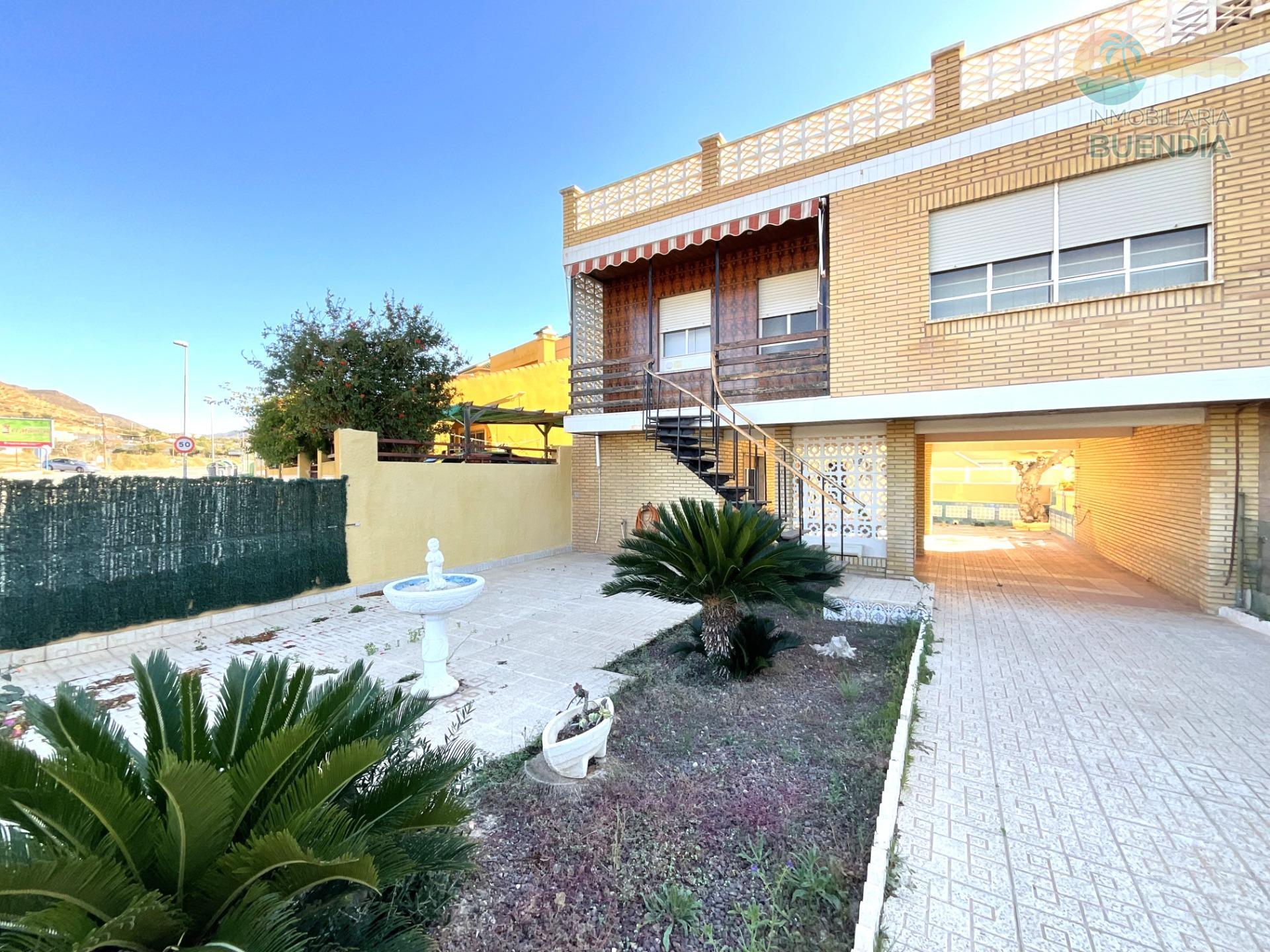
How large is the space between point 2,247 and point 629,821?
34.3m

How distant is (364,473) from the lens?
9.67m

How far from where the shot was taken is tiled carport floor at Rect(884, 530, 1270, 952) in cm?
252

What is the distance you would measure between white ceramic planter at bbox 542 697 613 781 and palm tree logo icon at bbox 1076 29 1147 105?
11559mm

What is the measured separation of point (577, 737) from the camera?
3.54 m

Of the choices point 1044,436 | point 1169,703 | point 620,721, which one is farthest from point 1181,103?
point 620,721

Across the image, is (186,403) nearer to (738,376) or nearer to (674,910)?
(738,376)

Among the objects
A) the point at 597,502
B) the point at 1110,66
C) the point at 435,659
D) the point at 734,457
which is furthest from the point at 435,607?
the point at 1110,66

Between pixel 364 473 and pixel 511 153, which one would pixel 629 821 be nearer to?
pixel 364 473

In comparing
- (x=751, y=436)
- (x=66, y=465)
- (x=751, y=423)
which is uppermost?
(x=751, y=423)

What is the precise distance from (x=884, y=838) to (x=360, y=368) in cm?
1290

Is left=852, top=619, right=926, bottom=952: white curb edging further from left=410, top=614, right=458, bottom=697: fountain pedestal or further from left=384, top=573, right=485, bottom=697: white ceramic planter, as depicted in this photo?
left=410, top=614, right=458, bottom=697: fountain pedestal

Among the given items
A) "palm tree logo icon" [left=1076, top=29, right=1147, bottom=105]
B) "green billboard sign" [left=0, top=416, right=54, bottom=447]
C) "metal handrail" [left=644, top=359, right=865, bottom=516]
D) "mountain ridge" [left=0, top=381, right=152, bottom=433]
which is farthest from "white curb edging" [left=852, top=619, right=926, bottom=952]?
"mountain ridge" [left=0, top=381, right=152, bottom=433]

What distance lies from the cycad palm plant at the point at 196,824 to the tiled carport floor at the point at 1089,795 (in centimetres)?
242

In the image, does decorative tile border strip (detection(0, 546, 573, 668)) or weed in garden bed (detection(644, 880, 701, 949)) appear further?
decorative tile border strip (detection(0, 546, 573, 668))
